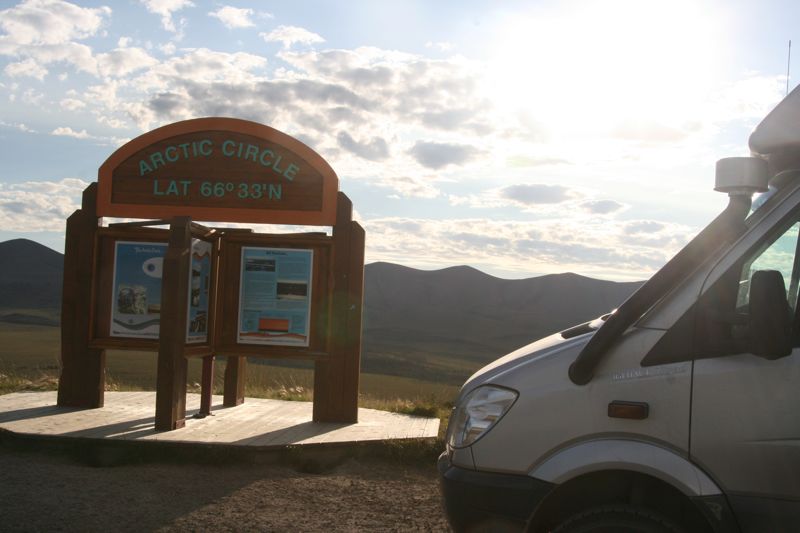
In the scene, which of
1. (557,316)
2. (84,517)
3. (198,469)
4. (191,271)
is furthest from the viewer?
(557,316)

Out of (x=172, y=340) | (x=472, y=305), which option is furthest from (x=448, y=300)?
(x=172, y=340)

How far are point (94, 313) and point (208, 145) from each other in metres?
2.60

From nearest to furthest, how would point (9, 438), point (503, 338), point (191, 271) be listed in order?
1. point (9, 438)
2. point (191, 271)
3. point (503, 338)

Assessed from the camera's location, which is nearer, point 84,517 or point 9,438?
point 84,517

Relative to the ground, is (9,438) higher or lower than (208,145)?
lower

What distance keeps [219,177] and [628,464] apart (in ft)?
25.3

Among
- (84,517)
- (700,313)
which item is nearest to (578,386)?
(700,313)

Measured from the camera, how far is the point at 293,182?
402 inches

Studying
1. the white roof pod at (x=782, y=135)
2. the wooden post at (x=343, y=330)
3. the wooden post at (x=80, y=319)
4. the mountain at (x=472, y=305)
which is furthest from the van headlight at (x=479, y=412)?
the mountain at (x=472, y=305)

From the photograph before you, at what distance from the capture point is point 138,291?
10383 mm

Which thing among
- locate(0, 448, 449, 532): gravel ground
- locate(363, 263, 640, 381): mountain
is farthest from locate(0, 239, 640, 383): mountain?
locate(0, 448, 449, 532): gravel ground

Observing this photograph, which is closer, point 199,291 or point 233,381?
point 199,291

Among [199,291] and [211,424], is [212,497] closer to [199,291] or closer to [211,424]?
[211,424]

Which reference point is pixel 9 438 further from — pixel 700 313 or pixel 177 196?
pixel 700 313
